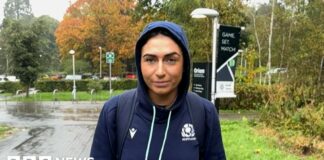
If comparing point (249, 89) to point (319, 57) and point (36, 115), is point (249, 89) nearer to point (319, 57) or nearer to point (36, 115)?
point (319, 57)

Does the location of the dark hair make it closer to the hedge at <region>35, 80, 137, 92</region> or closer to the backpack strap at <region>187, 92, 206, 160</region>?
the backpack strap at <region>187, 92, 206, 160</region>

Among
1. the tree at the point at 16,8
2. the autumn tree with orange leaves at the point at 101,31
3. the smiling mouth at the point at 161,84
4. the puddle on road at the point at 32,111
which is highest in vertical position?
the tree at the point at 16,8

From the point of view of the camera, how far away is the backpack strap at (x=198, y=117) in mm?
1660

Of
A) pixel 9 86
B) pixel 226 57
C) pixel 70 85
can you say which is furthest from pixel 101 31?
pixel 226 57

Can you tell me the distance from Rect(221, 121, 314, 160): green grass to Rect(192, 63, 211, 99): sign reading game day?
3.55ft

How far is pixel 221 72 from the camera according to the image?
9391 millimetres

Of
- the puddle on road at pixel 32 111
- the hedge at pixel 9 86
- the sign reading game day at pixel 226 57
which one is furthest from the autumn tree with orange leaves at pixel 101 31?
the sign reading game day at pixel 226 57

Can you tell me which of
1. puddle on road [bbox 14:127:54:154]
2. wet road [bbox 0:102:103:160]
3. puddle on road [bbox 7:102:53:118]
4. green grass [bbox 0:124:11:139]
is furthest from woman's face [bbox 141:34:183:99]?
puddle on road [bbox 7:102:53:118]

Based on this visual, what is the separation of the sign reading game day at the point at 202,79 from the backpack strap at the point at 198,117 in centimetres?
824

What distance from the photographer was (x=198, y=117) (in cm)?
167

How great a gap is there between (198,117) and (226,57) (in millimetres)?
7695

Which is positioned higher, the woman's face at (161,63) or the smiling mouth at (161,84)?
the woman's face at (161,63)

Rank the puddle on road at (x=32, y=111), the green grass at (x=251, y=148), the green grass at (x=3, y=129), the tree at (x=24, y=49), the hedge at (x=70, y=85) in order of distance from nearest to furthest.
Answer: the green grass at (x=251, y=148) < the green grass at (x=3, y=129) < the puddle on road at (x=32, y=111) < the tree at (x=24, y=49) < the hedge at (x=70, y=85)

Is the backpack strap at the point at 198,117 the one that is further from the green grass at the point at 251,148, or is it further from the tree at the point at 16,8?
the tree at the point at 16,8
